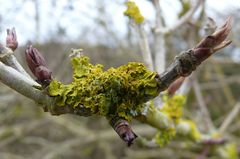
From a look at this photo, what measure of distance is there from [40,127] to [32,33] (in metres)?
1.48

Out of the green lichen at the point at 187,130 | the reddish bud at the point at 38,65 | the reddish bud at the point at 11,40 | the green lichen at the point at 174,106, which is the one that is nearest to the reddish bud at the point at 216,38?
the reddish bud at the point at 38,65

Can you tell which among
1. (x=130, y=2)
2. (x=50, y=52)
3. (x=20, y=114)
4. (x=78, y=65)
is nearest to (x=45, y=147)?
(x=20, y=114)

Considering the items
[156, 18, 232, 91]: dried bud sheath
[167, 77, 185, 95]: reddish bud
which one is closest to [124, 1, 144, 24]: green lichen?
[167, 77, 185, 95]: reddish bud

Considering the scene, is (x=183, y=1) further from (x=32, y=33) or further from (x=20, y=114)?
(x=20, y=114)

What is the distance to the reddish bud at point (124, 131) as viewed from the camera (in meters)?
0.70

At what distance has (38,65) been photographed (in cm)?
87

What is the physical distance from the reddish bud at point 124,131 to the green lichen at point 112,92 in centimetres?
3

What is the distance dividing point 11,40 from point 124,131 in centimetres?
44

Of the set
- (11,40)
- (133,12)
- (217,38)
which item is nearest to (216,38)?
(217,38)

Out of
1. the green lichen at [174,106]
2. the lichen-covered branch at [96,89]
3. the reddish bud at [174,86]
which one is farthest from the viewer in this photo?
the green lichen at [174,106]

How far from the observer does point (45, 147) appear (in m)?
3.75

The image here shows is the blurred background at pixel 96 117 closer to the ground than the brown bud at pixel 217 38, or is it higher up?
higher up

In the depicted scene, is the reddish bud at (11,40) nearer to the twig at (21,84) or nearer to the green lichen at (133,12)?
the twig at (21,84)

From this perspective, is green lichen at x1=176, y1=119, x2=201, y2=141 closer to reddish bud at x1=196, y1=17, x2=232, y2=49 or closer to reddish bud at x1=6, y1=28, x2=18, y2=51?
reddish bud at x1=6, y1=28, x2=18, y2=51
